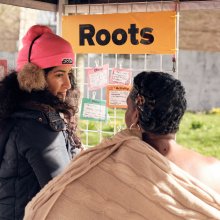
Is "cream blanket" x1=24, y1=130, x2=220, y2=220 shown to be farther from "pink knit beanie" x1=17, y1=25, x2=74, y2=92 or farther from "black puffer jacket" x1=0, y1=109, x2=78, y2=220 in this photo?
"pink knit beanie" x1=17, y1=25, x2=74, y2=92

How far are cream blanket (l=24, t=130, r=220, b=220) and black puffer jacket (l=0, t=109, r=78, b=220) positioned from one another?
0.39 metres

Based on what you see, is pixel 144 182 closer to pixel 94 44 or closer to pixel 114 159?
pixel 114 159

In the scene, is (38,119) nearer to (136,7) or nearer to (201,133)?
(136,7)

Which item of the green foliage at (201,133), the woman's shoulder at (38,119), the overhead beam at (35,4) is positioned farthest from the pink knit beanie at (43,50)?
the green foliage at (201,133)

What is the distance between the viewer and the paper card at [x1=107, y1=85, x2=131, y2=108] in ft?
12.3

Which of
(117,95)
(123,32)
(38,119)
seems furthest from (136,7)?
(38,119)

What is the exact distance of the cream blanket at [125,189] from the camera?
4.99 feet

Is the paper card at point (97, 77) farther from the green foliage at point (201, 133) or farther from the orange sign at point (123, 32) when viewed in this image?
the green foliage at point (201, 133)

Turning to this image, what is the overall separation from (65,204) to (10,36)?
11630mm

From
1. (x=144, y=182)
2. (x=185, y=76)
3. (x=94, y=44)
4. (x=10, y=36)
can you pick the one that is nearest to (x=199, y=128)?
(x=185, y=76)

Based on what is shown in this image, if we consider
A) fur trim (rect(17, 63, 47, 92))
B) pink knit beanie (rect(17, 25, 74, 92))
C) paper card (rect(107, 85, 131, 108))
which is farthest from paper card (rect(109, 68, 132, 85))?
fur trim (rect(17, 63, 47, 92))

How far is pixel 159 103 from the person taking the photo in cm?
157

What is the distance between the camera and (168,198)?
1522 millimetres

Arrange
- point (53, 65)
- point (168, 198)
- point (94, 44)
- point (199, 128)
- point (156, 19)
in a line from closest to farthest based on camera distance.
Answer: point (168, 198)
point (53, 65)
point (156, 19)
point (94, 44)
point (199, 128)
